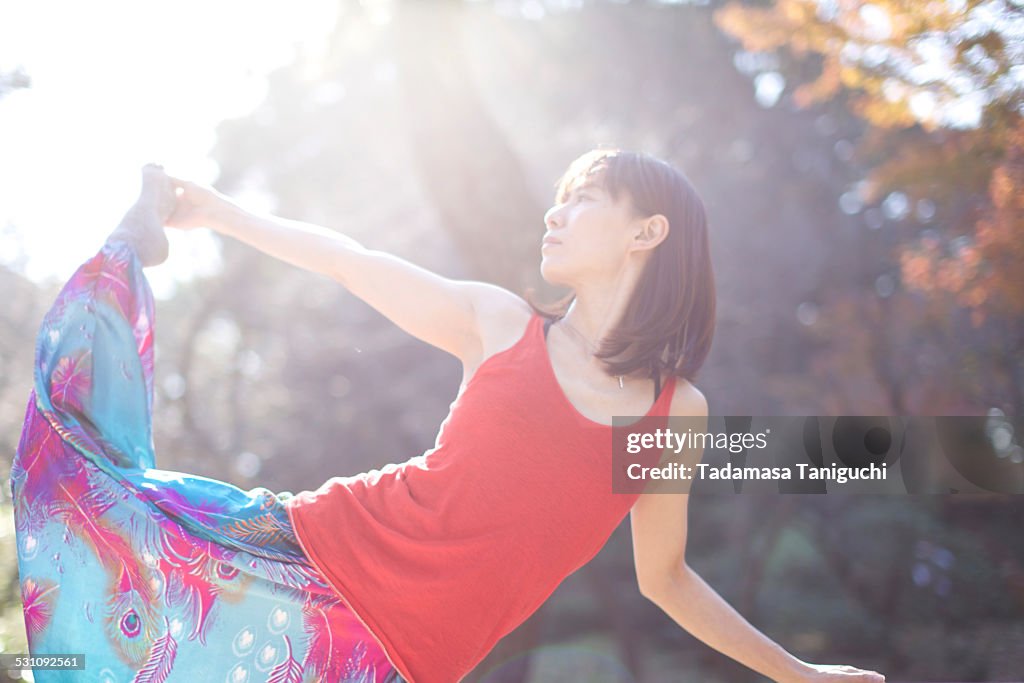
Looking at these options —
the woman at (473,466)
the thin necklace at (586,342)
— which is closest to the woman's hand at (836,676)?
the woman at (473,466)

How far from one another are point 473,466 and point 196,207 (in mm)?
978

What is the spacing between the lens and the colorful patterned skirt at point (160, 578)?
5.70 ft

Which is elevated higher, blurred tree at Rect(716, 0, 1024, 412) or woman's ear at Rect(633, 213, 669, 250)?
Result: blurred tree at Rect(716, 0, 1024, 412)

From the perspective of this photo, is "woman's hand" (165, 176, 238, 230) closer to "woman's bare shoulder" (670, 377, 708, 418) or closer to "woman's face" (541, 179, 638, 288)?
"woman's face" (541, 179, 638, 288)

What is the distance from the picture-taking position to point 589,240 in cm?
200

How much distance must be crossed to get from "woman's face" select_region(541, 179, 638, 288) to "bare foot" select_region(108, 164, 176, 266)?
91 cm

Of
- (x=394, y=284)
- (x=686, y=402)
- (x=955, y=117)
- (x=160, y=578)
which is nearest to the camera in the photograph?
(x=160, y=578)

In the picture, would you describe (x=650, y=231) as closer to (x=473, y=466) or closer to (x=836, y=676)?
(x=473, y=466)


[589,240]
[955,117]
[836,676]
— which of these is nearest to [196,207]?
[589,240]

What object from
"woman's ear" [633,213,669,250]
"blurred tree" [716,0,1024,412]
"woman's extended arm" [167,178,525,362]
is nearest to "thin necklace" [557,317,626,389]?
"woman's extended arm" [167,178,525,362]

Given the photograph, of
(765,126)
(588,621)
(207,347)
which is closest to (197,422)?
(207,347)

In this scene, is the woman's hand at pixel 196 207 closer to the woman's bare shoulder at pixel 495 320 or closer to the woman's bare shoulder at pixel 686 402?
the woman's bare shoulder at pixel 495 320

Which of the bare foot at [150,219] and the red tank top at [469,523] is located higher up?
the bare foot at [150,219]

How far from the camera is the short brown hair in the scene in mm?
2008
